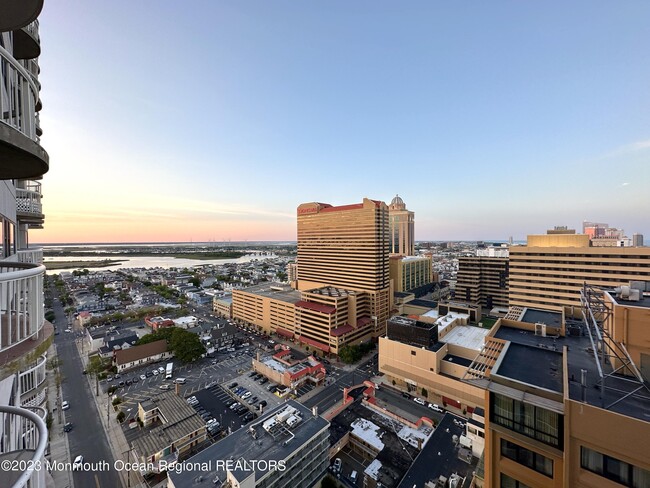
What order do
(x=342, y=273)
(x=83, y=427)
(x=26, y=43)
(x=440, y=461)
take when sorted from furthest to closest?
(x=342, y=273) < (x=83, y=427) < (x=440, y=461) < (x=26, y=43)

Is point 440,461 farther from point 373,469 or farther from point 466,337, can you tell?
point 466,337

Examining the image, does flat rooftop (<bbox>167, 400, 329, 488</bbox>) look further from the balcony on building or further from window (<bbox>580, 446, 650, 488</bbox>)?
the balcony on building

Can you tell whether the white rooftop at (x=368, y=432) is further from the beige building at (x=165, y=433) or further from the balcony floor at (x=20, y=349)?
the balcony floor at (x=20, y=349)

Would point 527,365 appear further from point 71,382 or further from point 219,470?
point 71,382

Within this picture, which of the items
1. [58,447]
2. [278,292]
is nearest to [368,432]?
[58,447]

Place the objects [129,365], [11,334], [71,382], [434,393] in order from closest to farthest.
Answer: [11,334] → [434,393] → [71,382] → [129,365]

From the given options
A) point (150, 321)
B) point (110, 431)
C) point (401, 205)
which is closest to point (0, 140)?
point (110, 431)

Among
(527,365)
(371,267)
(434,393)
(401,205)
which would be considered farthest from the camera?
(401,205)

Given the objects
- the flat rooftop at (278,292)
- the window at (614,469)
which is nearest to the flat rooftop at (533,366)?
the window at (614,469)
